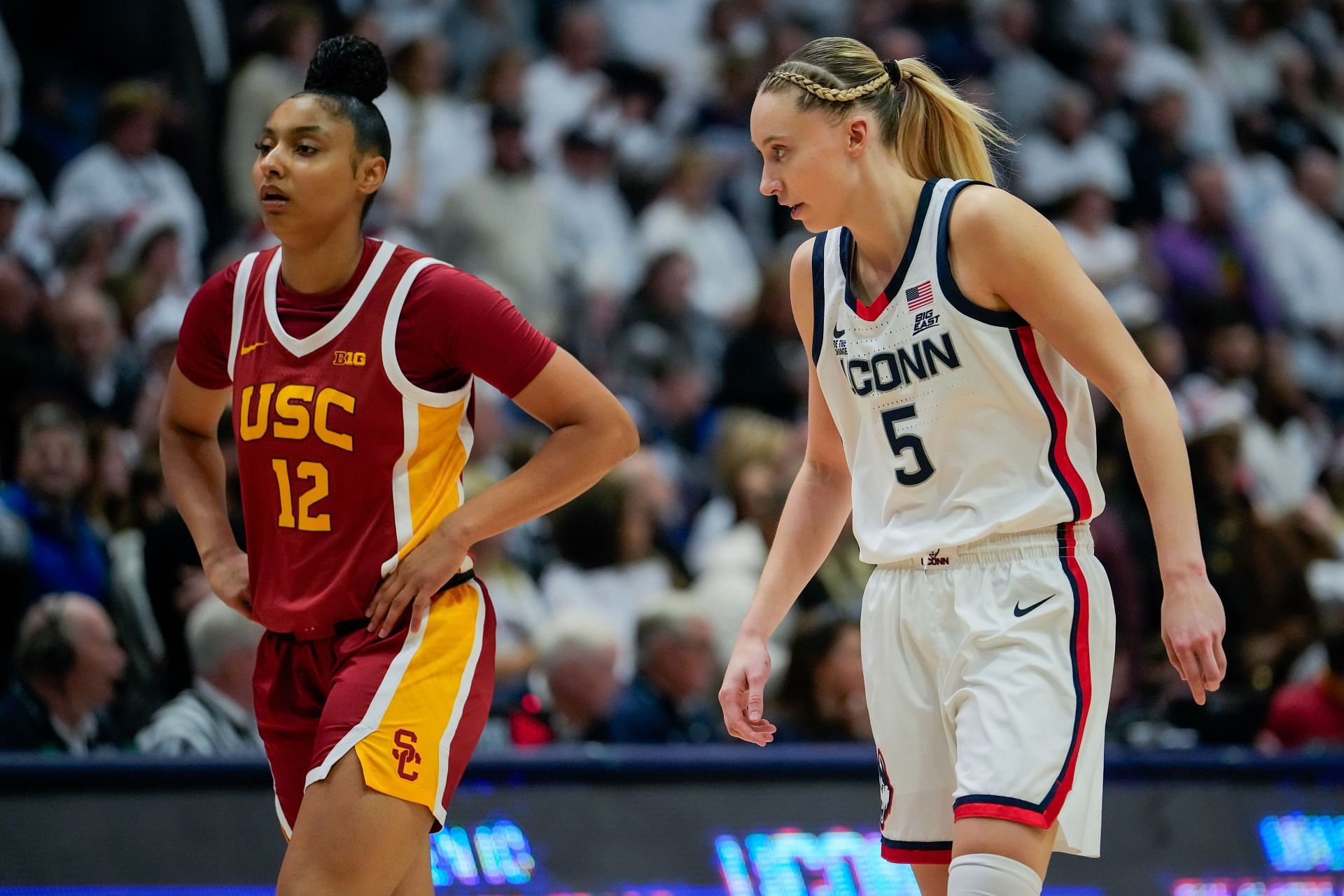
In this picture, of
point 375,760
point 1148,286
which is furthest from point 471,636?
point 1148,286

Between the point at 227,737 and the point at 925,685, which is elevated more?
the point at 925,685

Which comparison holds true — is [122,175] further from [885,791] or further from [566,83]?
[885,791]

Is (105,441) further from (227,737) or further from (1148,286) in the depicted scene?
(1148,286)

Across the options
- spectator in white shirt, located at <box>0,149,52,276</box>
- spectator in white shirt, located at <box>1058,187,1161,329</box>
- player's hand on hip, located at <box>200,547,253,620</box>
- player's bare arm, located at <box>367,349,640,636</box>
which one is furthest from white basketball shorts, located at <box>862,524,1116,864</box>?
spectator in white shirt, located at <box>1058,187,1161,329</box>

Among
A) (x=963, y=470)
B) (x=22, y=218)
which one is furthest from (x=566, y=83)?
(x=963, y=470)

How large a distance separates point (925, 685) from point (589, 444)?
0.91m

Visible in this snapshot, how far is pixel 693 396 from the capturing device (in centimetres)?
1002

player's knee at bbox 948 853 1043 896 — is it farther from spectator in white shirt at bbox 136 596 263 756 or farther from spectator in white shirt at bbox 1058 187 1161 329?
spectator in white shirt at bbox 1058 187 1161 329

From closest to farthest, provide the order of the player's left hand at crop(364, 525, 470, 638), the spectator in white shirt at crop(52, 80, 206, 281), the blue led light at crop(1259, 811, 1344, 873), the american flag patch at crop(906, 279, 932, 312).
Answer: the american flag patch at crop(906, 279, 932, 312), the player's left hand at crop(364, 525, 470, 638), the blue led light at crop(1259, 811, 1344, 873), the spectator in white shirt at crop(52, 80, 206, 281)

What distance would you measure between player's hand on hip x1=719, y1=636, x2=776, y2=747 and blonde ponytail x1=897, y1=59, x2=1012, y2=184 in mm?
1128

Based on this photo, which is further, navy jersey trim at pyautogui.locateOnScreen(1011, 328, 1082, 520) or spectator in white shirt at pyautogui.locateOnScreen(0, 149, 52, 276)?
spectator in white shirt at pyautogui.locateOnScreen(0, 149, 52, 276)

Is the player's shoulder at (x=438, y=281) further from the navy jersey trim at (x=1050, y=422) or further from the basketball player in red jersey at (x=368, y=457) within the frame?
the navy jersey trim at (x=1050, y=422)

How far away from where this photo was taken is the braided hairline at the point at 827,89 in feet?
12.0

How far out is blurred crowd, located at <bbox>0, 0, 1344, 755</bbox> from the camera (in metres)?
6.65
